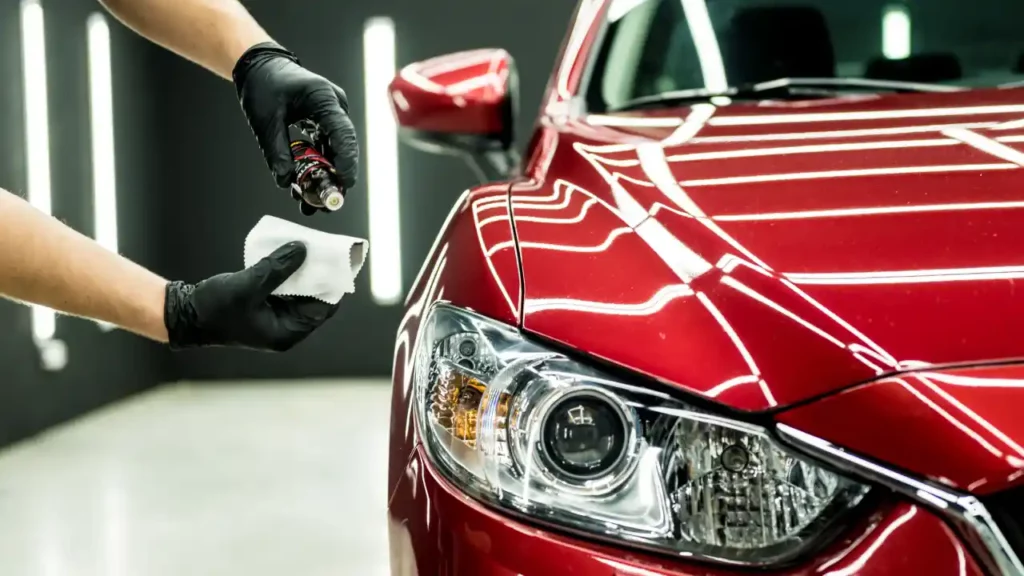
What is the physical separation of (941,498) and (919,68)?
113cm

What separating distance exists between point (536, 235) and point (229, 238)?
4582 millimetres

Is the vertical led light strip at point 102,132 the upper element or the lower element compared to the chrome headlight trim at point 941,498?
upper

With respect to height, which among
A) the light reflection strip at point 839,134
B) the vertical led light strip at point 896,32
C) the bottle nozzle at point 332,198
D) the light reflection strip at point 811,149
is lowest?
the bottle nozzle at point 332,198

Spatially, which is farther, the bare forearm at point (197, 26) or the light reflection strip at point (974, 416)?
the bare forearm at point (197, 26)

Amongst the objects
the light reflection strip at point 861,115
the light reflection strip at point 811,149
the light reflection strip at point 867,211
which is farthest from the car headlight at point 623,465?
the light reflection strip at point 861,115

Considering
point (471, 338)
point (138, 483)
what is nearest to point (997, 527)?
point (471, 338)

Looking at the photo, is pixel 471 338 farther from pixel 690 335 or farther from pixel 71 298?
pixel 71 298

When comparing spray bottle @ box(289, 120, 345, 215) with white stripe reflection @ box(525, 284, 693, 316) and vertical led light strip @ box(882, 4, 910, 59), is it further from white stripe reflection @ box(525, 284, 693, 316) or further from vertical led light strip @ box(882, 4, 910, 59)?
vertical led light strip @ box(882, 4, 910, 59)

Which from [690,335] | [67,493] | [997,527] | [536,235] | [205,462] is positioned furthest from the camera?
[205,462]

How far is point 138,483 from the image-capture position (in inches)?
124

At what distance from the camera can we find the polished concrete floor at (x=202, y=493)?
97.2 inches

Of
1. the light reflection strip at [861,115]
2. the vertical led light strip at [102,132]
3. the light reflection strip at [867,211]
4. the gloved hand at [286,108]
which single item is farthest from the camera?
the vertical led light strip at [102,132]

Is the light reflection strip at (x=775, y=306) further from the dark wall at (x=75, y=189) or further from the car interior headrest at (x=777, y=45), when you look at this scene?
the dark wall at (x=75, y=189)

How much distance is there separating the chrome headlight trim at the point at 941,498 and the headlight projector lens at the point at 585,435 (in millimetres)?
131
